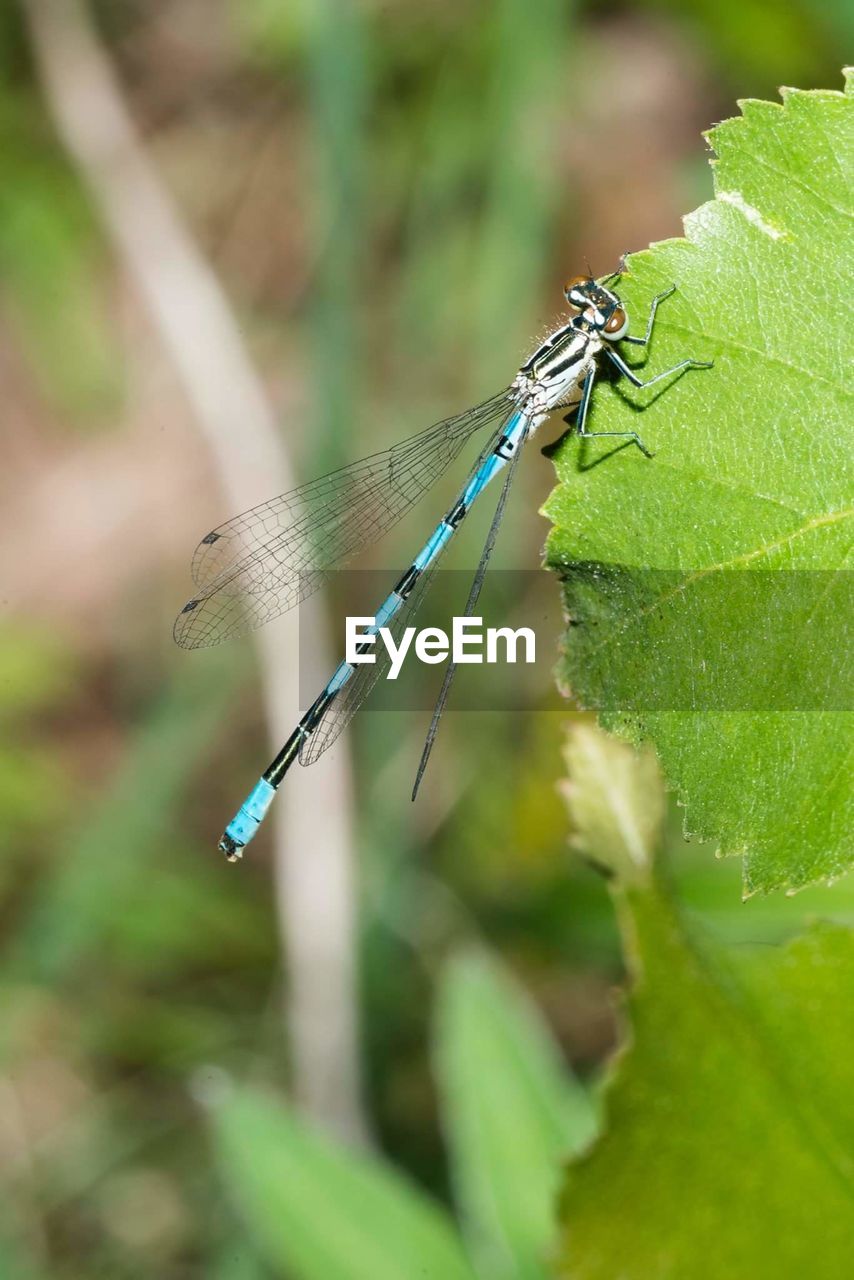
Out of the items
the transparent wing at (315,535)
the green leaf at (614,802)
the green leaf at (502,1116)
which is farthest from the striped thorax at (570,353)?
the green leaf at (502,1116)

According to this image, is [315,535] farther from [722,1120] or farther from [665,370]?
[722,1120]

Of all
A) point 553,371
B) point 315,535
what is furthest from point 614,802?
point 315,535

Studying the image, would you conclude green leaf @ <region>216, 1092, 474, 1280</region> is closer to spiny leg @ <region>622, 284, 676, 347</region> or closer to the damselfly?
the damselfly

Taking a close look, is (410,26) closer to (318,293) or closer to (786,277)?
(318,293)

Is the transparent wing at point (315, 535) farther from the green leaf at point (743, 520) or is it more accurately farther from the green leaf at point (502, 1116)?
the green leaf at point (743, 520)

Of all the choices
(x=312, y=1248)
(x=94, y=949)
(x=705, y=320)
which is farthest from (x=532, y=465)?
(x=705, y=320)

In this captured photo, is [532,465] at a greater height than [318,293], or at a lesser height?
lesser
